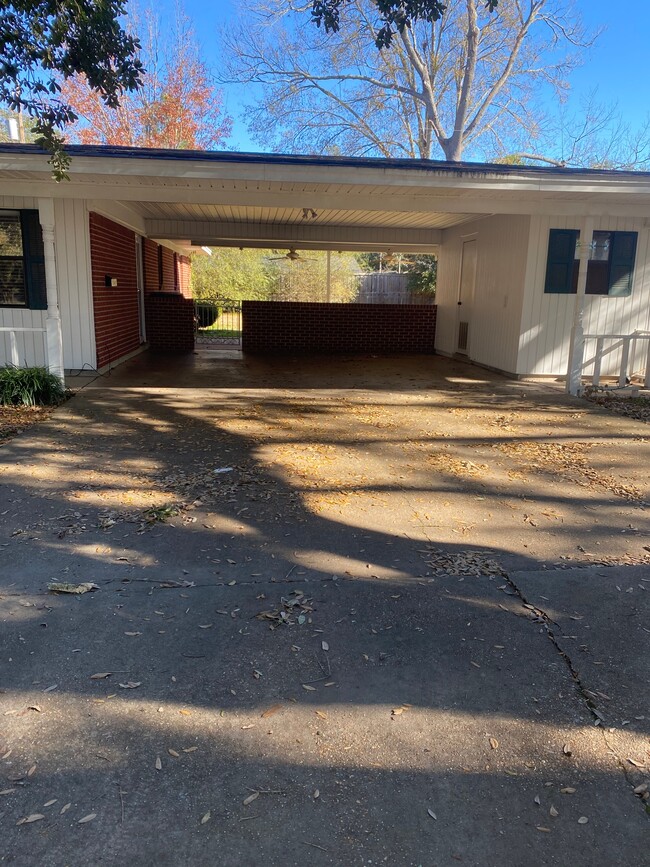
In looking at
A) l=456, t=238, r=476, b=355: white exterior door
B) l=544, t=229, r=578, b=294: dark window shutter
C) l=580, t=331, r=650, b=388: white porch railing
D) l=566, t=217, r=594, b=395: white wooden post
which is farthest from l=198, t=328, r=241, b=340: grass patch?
l=566, t=217, r=594, b=395: white wooden post

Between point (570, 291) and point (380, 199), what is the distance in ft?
13.4

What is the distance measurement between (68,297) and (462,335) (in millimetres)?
9017

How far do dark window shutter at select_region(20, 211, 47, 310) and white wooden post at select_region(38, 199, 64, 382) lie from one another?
1320mm

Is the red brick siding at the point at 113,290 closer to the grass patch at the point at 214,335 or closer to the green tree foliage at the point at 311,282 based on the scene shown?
the grass patch at the point at 214,335

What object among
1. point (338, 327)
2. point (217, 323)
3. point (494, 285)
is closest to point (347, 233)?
point (338, 327)

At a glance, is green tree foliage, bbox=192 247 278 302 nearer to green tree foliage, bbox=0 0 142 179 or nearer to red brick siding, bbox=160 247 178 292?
red brick siding, bbox=160 247 178 292

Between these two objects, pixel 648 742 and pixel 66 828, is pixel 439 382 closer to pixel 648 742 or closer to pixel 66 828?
pixel 648 742

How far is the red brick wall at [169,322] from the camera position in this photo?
15906 mm

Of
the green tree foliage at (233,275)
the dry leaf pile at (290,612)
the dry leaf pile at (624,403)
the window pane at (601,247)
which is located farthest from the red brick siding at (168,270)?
the dry leaf pile at (290,612)

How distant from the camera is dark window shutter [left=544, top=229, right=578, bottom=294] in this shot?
1105cm

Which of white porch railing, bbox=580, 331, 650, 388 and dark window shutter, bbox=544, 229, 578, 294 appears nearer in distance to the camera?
white porch railing, bbox=580, 331, 650, 388

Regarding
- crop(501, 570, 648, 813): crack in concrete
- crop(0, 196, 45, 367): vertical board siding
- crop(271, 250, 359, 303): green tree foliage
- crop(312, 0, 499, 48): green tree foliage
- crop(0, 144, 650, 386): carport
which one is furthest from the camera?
crop(271, 250, 359, 303): green tree foliage

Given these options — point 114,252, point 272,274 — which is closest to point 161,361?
point 114,252

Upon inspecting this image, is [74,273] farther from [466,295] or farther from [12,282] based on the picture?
[466,295]
